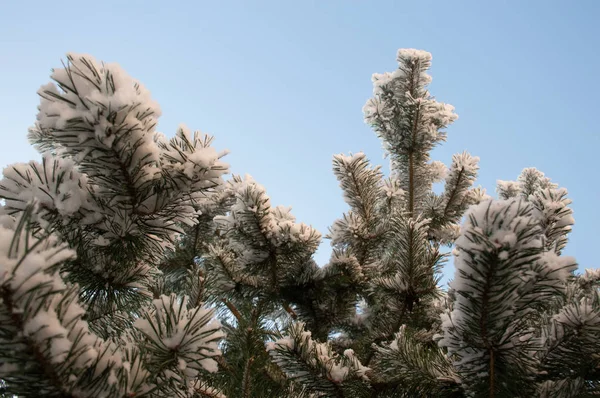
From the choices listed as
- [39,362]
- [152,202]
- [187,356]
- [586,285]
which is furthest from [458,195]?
[39,362]

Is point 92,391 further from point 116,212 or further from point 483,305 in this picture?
point 483,305

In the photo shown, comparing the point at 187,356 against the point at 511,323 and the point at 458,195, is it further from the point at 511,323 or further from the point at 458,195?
the point at 458,195

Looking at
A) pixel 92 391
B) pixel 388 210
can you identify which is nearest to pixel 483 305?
pixel 92 391

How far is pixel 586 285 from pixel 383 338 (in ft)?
4.96

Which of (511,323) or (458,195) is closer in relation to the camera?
(511,323)

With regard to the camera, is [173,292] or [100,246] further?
[173,292]

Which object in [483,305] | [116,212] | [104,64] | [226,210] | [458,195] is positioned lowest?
[483,305]

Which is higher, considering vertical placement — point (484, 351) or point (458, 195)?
point (458, 195)

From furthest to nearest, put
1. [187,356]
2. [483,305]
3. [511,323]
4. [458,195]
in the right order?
[458,195] < [511,323] < [483,305] < [187,356]

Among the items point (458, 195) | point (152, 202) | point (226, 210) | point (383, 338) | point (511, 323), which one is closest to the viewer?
point (511, 323)

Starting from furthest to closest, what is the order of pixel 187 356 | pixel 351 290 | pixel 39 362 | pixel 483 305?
pixel 351 290, pixel 483 305, pixel 187 356, pixel 39 362

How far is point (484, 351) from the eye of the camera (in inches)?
52.5

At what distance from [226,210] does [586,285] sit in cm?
274

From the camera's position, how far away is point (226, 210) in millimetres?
3801
